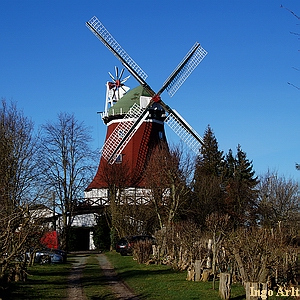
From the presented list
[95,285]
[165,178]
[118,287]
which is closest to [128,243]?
[165,178]

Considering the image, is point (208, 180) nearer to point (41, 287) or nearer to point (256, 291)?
point (41, 287)

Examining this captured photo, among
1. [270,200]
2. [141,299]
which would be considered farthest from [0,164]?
[270,200]

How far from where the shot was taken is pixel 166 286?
1756cm

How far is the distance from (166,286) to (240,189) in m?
28.1

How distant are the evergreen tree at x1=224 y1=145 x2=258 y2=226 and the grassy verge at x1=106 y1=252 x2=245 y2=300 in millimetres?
18170

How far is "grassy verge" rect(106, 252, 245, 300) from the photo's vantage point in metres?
15.4

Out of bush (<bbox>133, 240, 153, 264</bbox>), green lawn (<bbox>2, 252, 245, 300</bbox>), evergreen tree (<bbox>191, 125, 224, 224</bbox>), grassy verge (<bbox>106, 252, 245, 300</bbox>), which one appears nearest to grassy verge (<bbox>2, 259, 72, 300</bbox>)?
green lawn (<bbox>2, 252, 245, 300</bbox>)

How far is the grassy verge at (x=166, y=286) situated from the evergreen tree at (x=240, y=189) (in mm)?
18170

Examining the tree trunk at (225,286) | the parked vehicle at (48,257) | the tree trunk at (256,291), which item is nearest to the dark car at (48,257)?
the parked vehicle at (48,257)

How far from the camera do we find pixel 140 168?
48.2 m

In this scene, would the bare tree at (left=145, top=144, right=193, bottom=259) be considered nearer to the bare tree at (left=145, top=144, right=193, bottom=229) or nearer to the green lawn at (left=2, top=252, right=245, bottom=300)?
the bare tree at (left=145, top=144, right=193, bottom=229)

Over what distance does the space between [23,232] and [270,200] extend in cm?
3209

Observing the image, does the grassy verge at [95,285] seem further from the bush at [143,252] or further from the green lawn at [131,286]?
the bush at [143,252]

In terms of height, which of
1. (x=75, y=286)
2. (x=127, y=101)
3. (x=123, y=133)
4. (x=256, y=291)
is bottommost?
(x=75, y=286)
